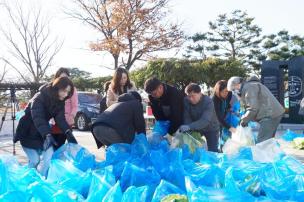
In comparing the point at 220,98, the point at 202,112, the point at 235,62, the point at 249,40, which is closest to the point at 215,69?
the point at 235,62

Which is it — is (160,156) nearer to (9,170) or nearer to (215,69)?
(9,170)

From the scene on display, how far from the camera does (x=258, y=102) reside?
5.45 metres

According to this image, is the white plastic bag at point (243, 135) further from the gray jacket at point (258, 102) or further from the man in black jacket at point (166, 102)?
the man in black jacket at point (166, 102)

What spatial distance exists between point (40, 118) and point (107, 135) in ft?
2.20

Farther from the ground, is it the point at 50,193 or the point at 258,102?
the point at 258,102

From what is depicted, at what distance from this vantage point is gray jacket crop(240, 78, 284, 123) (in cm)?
535

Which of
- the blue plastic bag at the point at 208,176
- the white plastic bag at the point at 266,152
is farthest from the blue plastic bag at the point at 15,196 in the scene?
the white plastic bag at the point at 266,152

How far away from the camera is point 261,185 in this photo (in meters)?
3.24

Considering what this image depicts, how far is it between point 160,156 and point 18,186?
4.23ft

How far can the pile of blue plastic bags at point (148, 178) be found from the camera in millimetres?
3126

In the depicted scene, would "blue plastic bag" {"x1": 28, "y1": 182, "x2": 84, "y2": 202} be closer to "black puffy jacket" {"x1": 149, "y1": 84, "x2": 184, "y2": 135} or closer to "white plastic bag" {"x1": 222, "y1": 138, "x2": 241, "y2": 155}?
"black puffy jacket" {"x1": 149, "y1": 84, "x2": 184, "y2": 135}

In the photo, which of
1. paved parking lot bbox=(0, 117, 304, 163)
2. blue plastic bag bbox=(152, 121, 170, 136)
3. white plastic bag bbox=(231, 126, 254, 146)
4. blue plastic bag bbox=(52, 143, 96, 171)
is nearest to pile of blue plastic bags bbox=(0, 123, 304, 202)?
blue plastic bag bbox=(52, 143, 96, 171)

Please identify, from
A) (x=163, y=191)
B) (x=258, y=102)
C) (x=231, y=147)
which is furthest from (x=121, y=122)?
(x=258, y=102)

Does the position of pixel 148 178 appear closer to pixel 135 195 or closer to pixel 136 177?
pixel 136 177
